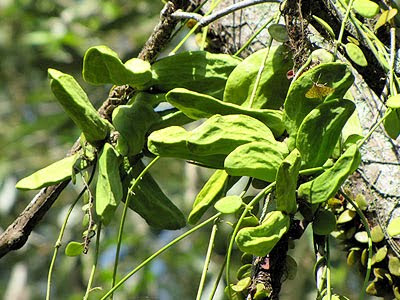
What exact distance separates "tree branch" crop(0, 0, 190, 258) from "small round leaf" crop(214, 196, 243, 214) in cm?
22

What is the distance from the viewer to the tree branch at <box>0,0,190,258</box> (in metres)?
0.86

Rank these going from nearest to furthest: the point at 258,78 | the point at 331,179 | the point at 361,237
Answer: the point at 331,179
the point at 258,78
the point at 361,237

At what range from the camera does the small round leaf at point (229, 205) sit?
2.24ft

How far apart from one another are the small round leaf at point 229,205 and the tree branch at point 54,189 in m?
0.22

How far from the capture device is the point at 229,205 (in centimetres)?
69

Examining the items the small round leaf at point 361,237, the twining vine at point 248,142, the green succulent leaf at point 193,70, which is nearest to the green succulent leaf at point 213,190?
the twining vine at point 248,142

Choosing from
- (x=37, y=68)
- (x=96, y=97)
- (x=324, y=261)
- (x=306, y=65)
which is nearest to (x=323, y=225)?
(x=324, y=261)

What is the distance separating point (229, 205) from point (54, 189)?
0.86 feet

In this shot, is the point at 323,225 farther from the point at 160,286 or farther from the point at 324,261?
the point at 160,286

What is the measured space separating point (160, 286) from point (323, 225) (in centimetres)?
247

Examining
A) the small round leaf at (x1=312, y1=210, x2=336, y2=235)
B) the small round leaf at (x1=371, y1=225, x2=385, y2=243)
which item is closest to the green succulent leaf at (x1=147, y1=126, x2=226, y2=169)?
the small round leaf at (x1=312, y1=210, x2=336, y2=235)

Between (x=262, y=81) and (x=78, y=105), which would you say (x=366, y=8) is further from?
(x=78, y=105)

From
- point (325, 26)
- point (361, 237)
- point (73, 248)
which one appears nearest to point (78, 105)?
point (73, 248)

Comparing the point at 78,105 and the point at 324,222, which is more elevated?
the point at 78,105
